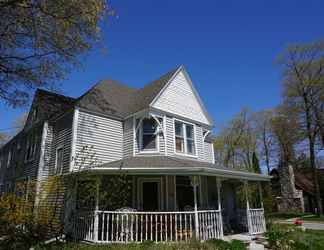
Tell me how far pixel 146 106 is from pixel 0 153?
20.3 m

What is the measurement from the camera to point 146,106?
15.0m

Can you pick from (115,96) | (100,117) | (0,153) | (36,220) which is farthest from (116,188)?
(0,153)

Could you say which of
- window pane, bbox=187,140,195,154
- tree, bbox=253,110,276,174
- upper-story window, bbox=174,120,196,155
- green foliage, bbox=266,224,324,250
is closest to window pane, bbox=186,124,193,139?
upper-story window, bbox=174,120,196,155

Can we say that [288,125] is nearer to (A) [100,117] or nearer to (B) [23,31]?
(A) [100,117]

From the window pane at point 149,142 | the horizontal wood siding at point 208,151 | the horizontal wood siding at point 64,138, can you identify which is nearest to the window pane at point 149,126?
the window pane at point 149,142

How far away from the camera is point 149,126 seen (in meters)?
15.4

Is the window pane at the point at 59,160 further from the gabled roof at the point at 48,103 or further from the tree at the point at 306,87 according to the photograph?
Answer: the tree at the point at 306,87

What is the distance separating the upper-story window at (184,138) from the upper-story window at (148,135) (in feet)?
4.80

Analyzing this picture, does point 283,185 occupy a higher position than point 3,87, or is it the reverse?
point 3,87

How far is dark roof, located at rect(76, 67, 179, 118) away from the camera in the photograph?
15.3 m

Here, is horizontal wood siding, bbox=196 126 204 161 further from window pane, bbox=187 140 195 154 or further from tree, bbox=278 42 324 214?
tree, bbox=278 42 324 214

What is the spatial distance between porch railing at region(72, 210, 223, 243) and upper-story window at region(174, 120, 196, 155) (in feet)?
15.8

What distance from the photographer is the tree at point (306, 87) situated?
2683 cm

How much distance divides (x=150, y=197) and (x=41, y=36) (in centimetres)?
962
